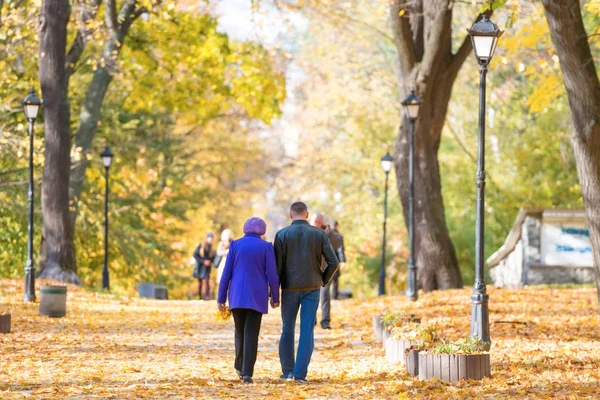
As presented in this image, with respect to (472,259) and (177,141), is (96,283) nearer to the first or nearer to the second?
(177,141)

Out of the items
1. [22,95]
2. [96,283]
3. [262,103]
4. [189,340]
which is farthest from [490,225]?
[189,340]

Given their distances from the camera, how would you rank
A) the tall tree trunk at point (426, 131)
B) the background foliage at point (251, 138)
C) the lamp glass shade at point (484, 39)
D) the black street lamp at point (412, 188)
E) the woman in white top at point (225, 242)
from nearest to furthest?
the lamp glass shade at point (484, 39) → the woman in white top at point (225, 242) → the black street lamp at point (412, 188) → the tall tree trunk at point (426, 131) → the background foliage at point (251, 138)

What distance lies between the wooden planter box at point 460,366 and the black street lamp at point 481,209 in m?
2.25

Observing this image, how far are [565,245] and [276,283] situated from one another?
21.2 m

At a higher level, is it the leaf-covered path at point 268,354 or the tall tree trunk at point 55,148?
the tall tree trunk at point 55,148

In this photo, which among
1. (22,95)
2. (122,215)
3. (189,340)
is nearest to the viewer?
(189,340)

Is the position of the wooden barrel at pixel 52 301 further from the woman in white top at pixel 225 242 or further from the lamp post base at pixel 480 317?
the lamp post base at pixel 480 317

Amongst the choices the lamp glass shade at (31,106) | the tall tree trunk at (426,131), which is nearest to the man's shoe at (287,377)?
the lamp glass shade at (31,106)

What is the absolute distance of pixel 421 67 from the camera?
27062mm

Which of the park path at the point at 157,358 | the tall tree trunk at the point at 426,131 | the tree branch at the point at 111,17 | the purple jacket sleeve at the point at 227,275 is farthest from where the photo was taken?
the tree branch at the point at 111,17

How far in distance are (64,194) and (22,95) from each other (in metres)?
5.04

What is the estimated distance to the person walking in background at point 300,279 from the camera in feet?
39.4

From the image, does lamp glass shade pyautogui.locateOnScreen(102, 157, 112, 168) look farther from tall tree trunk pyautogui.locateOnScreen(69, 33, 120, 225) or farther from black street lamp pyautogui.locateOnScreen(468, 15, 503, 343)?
Answer: black street lamp pyautogui.locateOnScreen(468, 15, 503, 343)

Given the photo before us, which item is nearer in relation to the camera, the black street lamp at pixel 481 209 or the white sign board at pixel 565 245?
the black street lamp at pixel 481 209
